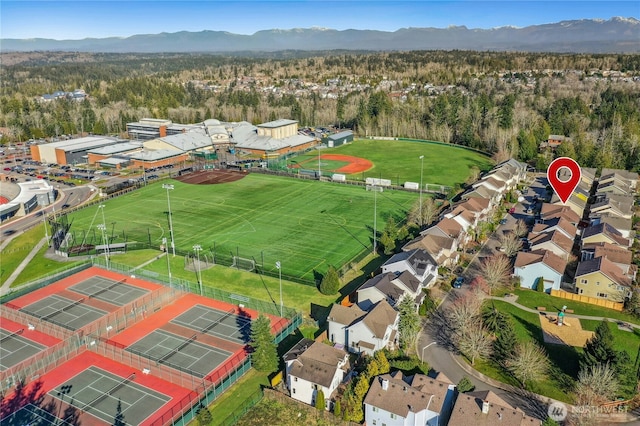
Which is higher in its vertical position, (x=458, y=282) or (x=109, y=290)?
(x=458, y=282)

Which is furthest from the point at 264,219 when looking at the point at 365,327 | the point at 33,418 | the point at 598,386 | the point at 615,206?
the point at 598,386

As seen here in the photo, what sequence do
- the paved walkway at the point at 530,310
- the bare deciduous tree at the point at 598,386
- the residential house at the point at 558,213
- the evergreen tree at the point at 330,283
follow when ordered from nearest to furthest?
the bare deciduous tree at the point at 598,386
the paved walkway at the point at 530,310
the evergreen tree at the point at 330,283
the residential house at the point at 558,213

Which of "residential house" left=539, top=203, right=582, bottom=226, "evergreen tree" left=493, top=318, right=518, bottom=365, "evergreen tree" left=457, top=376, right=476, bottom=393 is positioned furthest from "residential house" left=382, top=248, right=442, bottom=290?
"residential house" left=539, top=203, right=582, bottom=226

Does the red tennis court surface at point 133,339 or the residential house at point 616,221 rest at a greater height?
the residential house at point 616,221

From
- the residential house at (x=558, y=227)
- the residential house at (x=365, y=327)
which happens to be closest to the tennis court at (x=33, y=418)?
the residential house at (x=365, y=327)

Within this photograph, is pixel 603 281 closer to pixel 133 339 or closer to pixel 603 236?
pixel 603 236

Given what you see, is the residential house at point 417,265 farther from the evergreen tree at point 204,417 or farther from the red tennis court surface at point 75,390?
the evergreen tree at point 204,417
